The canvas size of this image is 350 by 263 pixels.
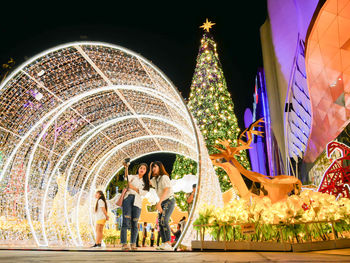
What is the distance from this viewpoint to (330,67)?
14961mm

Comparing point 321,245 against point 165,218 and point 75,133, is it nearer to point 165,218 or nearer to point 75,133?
point 165,218

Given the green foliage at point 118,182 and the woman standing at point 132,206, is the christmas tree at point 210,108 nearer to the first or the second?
the green foliage at point 118,182

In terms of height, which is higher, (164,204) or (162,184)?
(162,184)

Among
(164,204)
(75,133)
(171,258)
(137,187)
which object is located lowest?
(171,258)

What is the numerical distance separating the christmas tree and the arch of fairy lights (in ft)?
24.6

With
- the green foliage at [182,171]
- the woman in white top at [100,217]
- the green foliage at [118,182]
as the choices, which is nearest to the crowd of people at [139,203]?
the woman in white top at [100,217]

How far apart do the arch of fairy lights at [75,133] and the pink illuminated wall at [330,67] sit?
7.47 meters

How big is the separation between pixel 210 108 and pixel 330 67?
8.48 m

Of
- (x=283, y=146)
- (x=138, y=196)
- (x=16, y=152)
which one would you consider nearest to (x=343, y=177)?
(x=138, y=196)

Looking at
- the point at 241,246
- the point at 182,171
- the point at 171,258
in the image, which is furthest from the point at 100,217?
the point at 182,171

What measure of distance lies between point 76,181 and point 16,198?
12.1 ft

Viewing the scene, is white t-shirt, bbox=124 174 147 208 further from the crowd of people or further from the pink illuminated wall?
the pink illuminated wall

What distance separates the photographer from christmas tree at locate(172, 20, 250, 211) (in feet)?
69.5

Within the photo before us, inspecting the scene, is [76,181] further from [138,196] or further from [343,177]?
[343,177]
